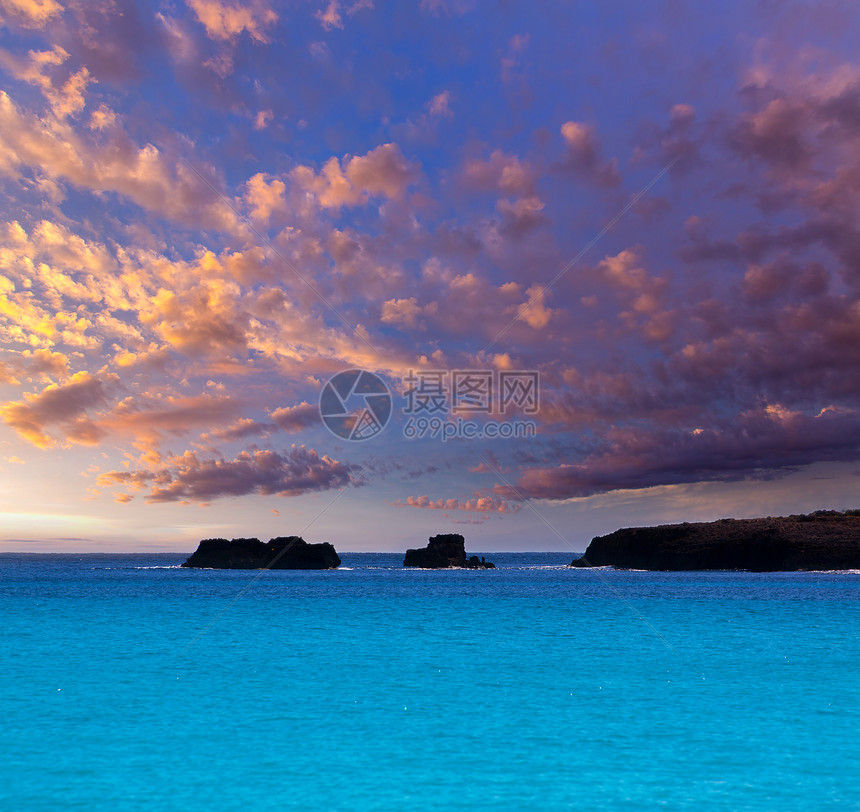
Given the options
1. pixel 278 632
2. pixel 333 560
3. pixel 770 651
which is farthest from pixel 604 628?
pixel 333 560

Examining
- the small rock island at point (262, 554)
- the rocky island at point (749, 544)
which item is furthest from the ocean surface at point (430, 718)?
the small rock island at point (262, 554)

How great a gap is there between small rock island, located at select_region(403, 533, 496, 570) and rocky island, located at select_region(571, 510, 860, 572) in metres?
46.4

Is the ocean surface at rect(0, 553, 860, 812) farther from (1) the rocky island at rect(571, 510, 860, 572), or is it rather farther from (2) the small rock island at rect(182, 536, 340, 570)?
(2) the small rock island at rect(182, 536, 340, 570)

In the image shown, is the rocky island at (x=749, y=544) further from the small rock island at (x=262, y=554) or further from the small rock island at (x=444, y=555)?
the small rock island at (x=262, y=554)

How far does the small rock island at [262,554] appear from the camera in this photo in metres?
179

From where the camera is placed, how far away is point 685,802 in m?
13.2

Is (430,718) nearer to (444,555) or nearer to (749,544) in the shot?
(749,544)

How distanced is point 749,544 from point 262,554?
131 metres

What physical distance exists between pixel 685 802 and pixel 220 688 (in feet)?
60.3

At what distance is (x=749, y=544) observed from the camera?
507ft

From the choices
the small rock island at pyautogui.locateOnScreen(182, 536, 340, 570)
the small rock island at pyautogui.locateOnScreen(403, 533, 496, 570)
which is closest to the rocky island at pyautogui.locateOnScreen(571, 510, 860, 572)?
the small rock island at pyautogui.locateOnScreen(403, 533, 496, 570)

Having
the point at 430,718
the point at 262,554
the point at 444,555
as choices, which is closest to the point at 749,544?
the point at 444,555

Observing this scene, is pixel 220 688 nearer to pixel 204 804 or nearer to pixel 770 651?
pixel 204 804

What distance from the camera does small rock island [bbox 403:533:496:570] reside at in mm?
186625
